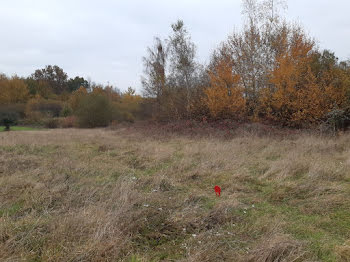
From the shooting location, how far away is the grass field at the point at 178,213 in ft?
7.72

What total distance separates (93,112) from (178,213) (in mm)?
27059

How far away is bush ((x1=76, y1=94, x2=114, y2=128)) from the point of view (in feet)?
92.2

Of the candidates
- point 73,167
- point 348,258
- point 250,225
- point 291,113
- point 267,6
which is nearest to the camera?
point 348,258

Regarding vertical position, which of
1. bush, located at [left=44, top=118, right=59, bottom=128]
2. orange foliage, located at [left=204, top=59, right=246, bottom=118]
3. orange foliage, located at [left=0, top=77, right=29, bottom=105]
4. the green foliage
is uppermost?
the green foliage

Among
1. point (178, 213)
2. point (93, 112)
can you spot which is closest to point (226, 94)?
point (178, 213)

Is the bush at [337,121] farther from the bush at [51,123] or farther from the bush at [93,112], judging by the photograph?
the bush at [51,123]

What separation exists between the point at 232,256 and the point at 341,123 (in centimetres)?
1316

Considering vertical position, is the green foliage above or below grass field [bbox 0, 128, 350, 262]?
above

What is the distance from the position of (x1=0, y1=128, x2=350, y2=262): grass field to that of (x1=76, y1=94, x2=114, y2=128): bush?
23.1 meters

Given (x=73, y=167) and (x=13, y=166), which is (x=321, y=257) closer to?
A: (x=73, y=167)

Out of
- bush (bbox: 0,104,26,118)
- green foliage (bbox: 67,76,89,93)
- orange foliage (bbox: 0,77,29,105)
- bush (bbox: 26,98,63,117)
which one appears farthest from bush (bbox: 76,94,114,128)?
green foliage (bbox: 67,76,89,93)

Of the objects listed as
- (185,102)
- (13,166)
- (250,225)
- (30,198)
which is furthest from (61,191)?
(185,102)

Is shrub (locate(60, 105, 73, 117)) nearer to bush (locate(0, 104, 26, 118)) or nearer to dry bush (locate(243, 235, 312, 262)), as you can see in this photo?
bush (locate(0, 104, 26, 118))

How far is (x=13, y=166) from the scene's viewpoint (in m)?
5.93
